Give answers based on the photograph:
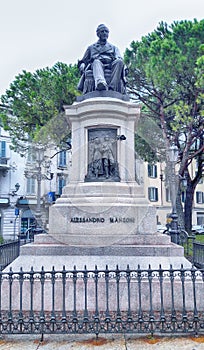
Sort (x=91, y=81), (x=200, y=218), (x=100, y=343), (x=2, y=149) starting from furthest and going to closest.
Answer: (x=200, y=218), (x=2, y=149), (x=91, y=81), (x=100, y=343)

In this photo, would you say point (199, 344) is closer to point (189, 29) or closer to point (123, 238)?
point (123, 238)

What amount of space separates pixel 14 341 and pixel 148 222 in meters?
4.06

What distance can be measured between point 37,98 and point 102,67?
12.3 meters

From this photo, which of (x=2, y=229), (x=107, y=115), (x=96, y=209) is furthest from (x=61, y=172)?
(x=2, y=229)

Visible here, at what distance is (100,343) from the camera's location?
4477mm

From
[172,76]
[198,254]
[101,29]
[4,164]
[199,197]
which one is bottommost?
[198,254]

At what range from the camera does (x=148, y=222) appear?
24.9 ft

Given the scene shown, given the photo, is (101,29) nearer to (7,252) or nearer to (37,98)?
(7,252)

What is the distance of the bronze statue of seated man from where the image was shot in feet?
31.0

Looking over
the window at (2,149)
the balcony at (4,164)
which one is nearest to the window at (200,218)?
the balcony at (4,164)

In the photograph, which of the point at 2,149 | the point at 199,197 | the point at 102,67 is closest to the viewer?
the point at 102,67

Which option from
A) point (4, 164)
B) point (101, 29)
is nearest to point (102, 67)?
point (101, 29)

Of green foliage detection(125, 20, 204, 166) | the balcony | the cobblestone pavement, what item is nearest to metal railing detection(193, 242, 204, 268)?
the cobblestone pavement

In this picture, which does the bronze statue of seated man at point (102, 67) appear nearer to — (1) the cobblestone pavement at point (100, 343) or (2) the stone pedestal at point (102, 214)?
(2) the stone pedestal at point (102, 214)
